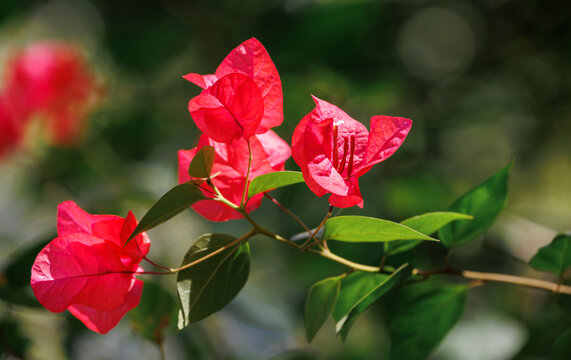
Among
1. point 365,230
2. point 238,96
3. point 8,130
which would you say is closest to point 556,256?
point 365,230

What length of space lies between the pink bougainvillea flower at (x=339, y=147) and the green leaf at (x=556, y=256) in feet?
0.64

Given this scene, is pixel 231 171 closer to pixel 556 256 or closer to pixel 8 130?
pixel 556 256

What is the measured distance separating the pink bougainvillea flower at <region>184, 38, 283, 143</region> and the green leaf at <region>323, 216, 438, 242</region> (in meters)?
0.09

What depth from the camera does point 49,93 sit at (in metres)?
1.33

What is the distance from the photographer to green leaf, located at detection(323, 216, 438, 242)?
332 millimetres

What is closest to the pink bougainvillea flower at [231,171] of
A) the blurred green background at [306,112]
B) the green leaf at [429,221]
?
the green leaf at [429,221]

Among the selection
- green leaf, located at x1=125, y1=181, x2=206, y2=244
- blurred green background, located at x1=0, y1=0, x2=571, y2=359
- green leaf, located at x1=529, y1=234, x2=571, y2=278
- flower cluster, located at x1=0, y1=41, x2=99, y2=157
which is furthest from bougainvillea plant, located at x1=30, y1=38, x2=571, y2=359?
flower cluster, located at x1=0, y1=41, x2=99, y2=157

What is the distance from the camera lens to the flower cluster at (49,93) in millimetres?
1256

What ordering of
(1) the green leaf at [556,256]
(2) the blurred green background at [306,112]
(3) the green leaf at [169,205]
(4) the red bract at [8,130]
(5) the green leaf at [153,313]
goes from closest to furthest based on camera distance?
(3) the green leaf at [169,205] → (1) the green leaf at [556,256] → (5) the green leaf at [153,313] → (2) the blurred green background at [306,112] → (4) the red bract at [8,130]

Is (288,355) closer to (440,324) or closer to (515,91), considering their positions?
(440,324)

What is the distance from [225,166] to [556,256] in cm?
30

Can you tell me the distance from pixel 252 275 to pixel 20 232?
64 cm

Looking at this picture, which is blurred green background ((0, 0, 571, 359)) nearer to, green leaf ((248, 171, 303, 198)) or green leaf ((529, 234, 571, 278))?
green leaf ((529, 234, 571, 278))

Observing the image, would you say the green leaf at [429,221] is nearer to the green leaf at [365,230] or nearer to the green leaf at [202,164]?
the green leaf at [365,230]
